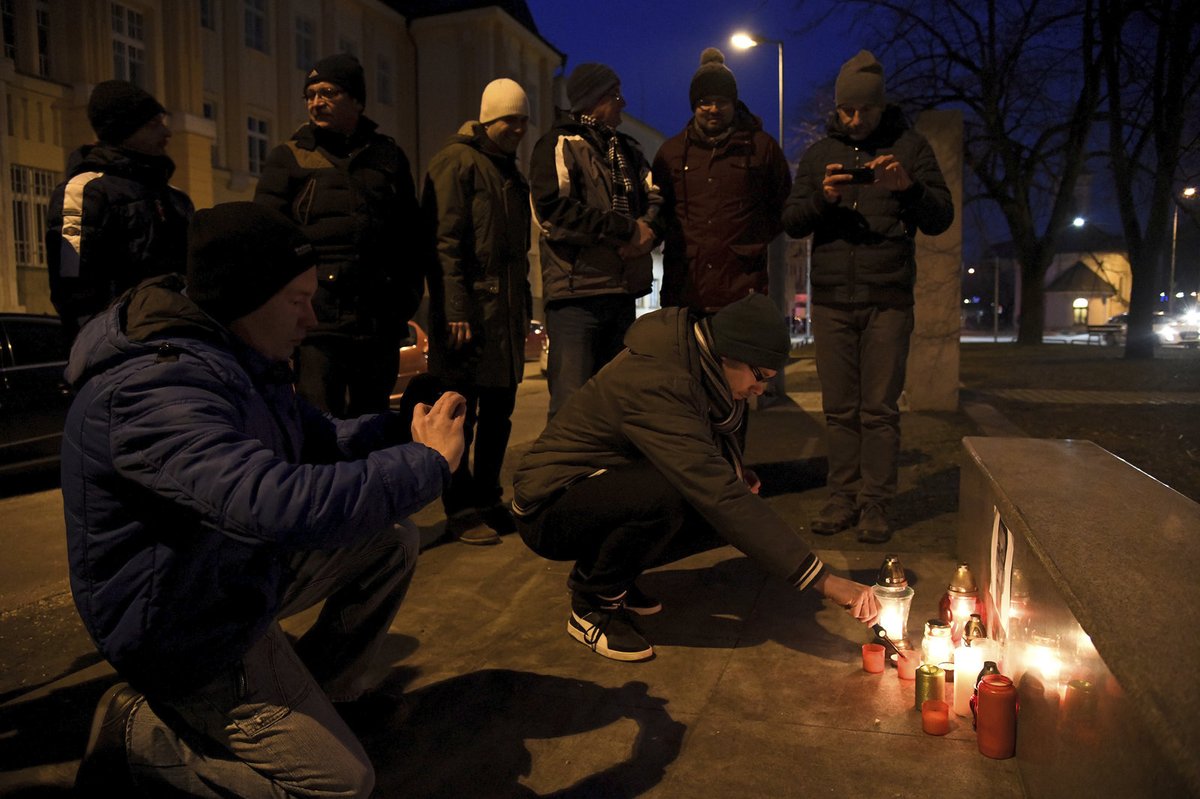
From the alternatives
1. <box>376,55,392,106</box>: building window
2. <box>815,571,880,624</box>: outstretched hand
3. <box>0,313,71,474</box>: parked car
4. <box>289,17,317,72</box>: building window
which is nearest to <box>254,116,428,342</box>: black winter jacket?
<box>815,571,880,624</box>: outstretched hand

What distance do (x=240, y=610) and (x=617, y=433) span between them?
1.55 metres

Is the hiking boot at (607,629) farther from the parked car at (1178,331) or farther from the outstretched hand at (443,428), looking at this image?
the parked car at (1178,331)

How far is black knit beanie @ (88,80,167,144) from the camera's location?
379cm

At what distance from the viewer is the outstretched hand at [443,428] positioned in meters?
2.22

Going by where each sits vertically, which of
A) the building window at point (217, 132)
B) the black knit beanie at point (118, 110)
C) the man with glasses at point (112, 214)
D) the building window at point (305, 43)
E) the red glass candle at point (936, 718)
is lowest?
the red glass candle at point (936, 718)

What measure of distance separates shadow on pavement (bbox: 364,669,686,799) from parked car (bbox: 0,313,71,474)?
586cm

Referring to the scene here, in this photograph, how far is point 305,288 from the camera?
2.31 meters

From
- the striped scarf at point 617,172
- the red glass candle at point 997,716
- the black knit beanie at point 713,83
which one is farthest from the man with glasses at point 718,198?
the red glass candle at point 997,716

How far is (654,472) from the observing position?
11.0ft

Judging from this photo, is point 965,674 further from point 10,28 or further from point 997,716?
point 10,28

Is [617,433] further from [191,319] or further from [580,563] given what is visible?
[191,319]

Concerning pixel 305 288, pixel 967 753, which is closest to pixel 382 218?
pixel 305 288

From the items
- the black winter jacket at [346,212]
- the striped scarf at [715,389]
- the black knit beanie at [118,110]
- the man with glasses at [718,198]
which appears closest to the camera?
the striped scarf at [715,389]

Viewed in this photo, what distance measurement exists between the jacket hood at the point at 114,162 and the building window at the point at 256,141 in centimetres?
2416
